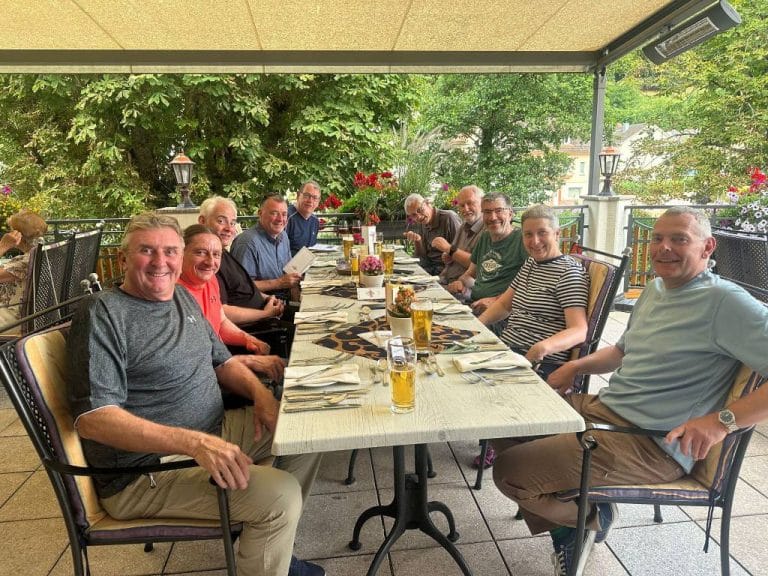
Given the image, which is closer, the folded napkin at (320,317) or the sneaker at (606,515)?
the sneaker at (606,515)

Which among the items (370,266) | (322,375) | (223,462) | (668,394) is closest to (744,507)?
(668,394)

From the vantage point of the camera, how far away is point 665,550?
179 centimetres

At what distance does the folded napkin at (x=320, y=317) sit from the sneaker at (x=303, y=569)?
0.83 m

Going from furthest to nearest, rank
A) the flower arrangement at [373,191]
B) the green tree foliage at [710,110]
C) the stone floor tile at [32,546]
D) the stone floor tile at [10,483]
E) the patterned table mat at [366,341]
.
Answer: the green tree foliage at [710,110]
the flower arrangement at [373,191]
the stone floor tile at [10,483]
the stone floor tile at [32,546]
the patterned table mat at [366,341]

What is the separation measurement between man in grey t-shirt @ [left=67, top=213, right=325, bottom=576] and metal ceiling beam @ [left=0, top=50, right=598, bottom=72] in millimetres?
3362

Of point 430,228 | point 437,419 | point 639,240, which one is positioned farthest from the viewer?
point 639,240

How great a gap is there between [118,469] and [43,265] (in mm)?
2171

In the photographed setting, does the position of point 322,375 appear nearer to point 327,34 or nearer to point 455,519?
point 455,519

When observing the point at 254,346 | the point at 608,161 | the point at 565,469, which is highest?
the point at 608,161

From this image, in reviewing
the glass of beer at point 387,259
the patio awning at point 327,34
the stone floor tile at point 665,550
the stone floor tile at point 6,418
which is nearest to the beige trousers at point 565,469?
the stone floor tile at point 665,550

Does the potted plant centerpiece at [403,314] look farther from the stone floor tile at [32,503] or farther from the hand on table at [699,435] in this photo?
the stone floor tile at [32,503]

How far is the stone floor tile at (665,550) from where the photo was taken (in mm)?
1700

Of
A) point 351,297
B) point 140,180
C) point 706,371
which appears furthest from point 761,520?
point 140,180

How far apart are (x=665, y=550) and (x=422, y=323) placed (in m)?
1.16
